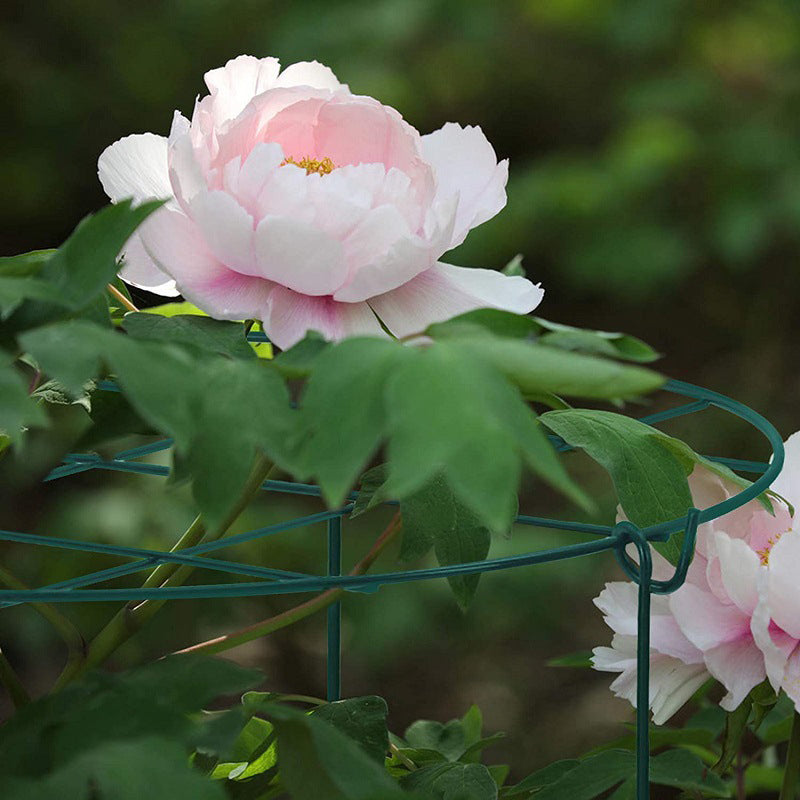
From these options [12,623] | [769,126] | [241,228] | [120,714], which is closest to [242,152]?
[241,228]

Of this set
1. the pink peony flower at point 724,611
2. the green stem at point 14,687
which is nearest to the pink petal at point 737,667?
the pink peony flower at point 724,611

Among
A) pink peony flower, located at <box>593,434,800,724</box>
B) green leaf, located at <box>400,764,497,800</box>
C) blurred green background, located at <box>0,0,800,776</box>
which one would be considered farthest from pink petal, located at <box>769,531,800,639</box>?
blurred green background, located at <box>0,0,800,776</box>

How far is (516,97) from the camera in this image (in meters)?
2.23

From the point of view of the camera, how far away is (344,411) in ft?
0.94

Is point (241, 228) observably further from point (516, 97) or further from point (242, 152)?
point (516, 97)

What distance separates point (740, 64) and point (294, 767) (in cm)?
192

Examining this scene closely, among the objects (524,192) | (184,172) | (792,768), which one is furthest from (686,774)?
(524,192)

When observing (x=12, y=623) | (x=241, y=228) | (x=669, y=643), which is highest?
(x=241, y=228)

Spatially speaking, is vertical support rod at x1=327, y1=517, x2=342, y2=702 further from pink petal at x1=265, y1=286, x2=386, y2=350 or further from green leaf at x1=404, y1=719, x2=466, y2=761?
pink petal at x1=265, y1=286, x2=386, y2=350

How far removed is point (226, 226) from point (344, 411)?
0.10 metres

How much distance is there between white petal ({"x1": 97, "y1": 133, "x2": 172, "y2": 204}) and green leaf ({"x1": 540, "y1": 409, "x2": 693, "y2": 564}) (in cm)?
14

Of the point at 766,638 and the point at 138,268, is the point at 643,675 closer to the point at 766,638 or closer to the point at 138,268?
the point at 766,638

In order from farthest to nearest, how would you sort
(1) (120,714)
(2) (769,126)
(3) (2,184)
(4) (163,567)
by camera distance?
(3) (2,184), (2) (769,126), (4) (163,567), (1) (120,714)

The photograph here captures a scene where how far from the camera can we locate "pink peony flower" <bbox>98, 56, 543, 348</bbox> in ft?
1.21
